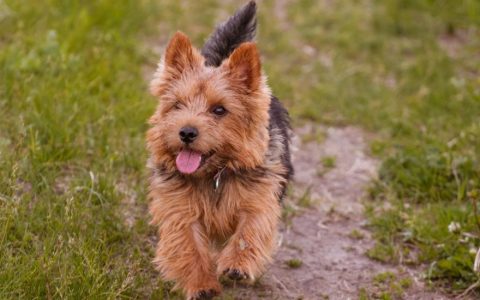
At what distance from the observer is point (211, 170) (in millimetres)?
4059

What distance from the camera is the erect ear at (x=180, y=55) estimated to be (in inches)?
165

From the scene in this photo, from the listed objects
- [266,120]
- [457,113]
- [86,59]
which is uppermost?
[266,120]

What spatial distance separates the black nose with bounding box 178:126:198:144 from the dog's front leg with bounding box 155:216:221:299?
0.50 m

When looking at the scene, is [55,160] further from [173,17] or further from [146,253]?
[173,17]

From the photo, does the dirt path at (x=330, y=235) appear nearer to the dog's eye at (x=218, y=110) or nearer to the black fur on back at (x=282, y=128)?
the black fur on back at (x=282, y=128)

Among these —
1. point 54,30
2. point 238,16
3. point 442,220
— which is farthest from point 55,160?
point 442,220

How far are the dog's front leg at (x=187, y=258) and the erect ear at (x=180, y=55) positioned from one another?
0.81m

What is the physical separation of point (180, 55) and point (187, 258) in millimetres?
1082

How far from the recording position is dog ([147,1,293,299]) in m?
3.92

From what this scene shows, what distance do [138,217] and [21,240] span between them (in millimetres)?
897

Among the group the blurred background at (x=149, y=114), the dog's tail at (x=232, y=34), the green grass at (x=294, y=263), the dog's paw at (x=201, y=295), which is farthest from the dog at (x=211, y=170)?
the green grass at (x=294, y=263)

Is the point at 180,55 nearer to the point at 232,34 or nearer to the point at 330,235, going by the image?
the point at 232,34

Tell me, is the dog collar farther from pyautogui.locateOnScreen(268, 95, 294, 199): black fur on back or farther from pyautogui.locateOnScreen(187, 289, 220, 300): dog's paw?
pyautogui.locateOnScreen(187, 289, 220, 300): dog's paw

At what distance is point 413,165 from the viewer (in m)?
5.93
